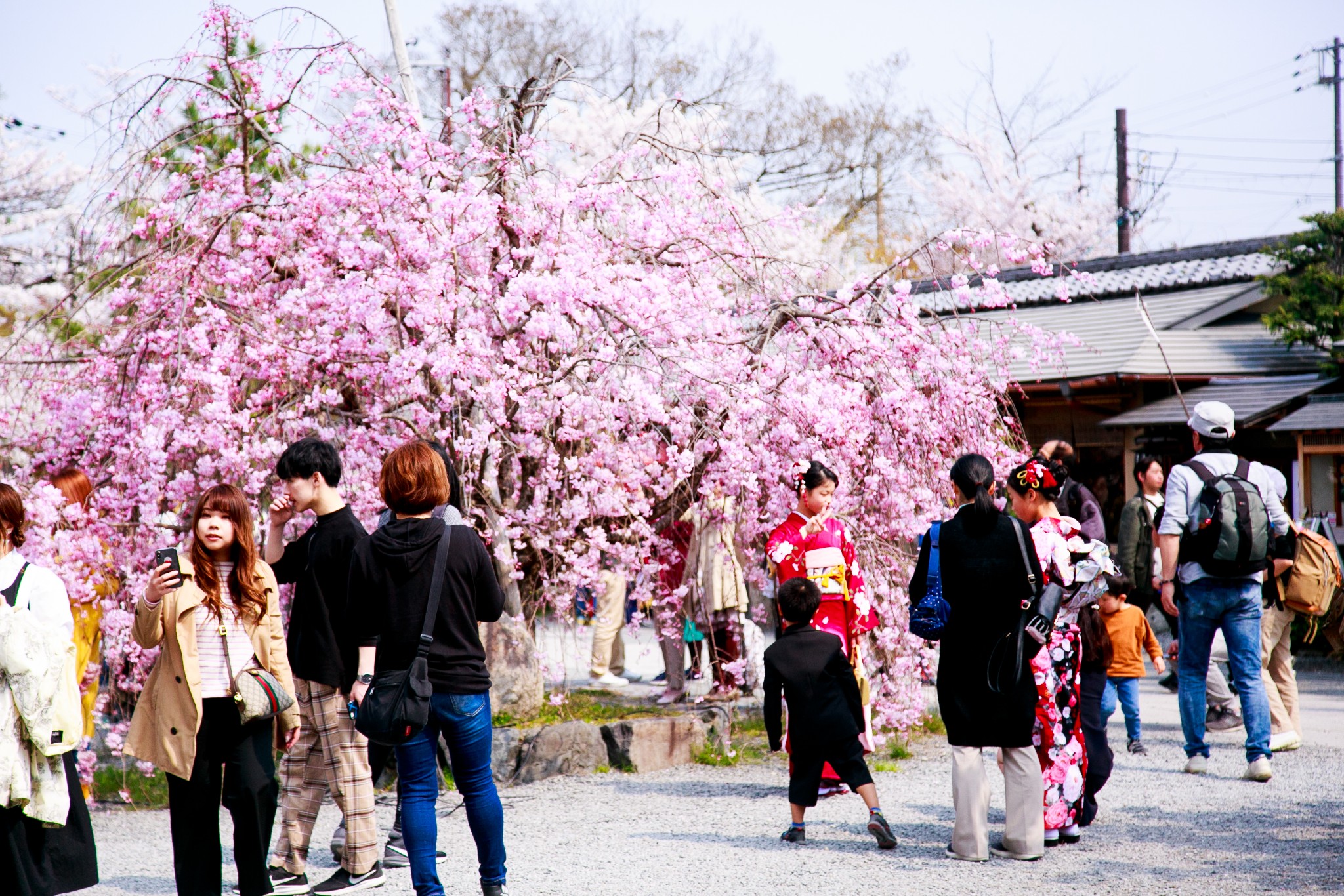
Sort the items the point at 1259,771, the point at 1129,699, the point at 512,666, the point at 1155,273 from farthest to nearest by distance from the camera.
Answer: the point at 1155,273, the point at 1129,699, the point at 512,666, the point at 1259,771

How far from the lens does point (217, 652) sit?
414 centimetres

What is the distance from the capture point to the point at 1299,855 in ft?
15.9

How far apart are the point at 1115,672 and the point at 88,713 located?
576 centimetres

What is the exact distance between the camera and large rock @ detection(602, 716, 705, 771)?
6.78 m

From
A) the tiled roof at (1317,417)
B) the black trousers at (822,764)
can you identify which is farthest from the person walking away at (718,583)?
the tiled roof at (1317,417)

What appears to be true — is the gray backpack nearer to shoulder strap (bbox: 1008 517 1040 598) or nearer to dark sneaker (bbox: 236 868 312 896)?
shoulder strap (bbox: 1008 517 1040 598)

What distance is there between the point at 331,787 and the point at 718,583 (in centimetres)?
416

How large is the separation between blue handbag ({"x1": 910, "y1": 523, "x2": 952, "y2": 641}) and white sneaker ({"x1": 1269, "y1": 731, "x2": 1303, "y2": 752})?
3.29 metres

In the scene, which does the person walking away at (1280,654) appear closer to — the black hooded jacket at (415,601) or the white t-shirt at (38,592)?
the black hooded jacket at (415,601)

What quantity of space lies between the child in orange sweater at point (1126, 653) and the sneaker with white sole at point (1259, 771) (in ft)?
2.62

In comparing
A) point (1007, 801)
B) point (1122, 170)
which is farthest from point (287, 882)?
point (1122, 170)

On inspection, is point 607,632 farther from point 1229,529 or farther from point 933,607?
point 933,607

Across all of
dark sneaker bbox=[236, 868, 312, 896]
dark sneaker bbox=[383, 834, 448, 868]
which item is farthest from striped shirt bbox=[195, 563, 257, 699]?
dark sneaker bbox=[383, 834, 448, 868]

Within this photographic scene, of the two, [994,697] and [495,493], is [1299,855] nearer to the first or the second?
[994,697]
